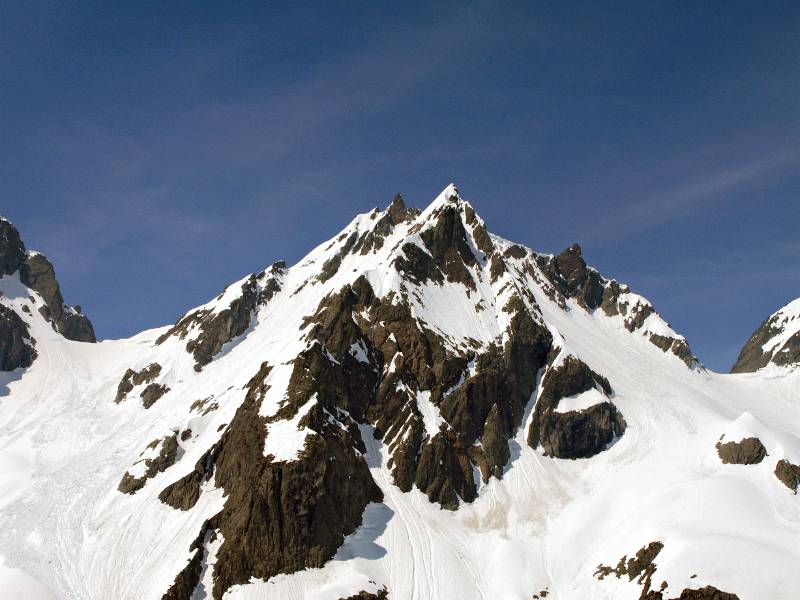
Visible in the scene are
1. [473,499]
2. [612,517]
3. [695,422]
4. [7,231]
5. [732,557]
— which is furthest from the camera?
[7,231]

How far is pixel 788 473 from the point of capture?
83.9 metres

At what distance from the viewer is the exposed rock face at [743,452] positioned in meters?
89.1

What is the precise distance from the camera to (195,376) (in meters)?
134

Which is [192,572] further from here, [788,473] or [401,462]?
[788,473]

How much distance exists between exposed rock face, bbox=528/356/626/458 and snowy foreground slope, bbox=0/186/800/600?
1.38ft

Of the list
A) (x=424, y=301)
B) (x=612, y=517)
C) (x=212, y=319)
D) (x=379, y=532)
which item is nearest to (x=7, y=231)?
(x=212, y=319)

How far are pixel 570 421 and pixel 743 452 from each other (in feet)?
89.5

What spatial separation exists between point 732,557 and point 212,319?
12537 centimetres

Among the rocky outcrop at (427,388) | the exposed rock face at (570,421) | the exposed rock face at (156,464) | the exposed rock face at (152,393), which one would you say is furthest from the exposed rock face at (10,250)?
the exposed rock face at (570,421)

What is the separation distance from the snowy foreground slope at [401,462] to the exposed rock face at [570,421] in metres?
0.42

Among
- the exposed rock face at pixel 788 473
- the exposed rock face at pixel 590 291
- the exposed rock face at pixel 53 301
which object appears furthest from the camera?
the exposed rock face at pixel 590 291

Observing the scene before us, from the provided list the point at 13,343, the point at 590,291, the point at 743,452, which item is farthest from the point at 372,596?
the point at 590,291

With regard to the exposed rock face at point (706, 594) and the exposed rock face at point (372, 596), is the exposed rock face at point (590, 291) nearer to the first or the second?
the exposed rock face at point (706, 594)

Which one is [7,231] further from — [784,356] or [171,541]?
[784,356]
